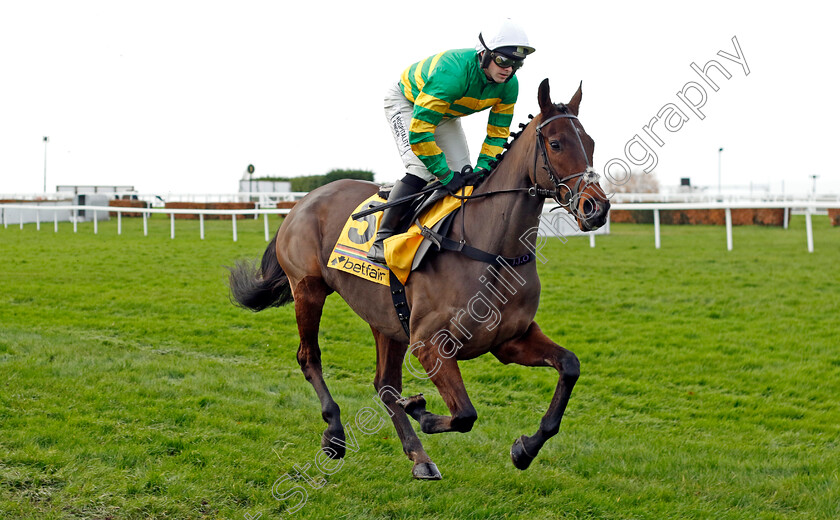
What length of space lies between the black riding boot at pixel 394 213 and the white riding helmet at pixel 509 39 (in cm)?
87

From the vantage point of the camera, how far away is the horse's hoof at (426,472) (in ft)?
13.0

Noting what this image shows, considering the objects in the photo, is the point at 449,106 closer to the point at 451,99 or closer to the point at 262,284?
the point at 451,99

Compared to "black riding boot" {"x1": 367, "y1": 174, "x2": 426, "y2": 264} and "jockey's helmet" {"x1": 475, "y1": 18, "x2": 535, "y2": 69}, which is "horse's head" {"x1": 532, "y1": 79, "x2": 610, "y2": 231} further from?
"black riding boot" {"x1": 367, "y1": 174, "x2": 426, "y2": 264}

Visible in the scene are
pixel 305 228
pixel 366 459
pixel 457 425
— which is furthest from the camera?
pixel 305 228

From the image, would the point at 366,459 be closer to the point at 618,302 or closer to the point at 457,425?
the point at 457,425

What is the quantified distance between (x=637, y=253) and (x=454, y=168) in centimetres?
1011

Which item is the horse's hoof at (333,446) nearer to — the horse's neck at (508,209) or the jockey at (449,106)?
the jockey at (449,106)

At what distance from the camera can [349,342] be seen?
7887mm

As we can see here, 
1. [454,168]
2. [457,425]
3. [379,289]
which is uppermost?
[454,168]

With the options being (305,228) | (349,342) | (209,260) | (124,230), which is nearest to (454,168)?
(305,228)

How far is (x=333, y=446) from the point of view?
4.43 m

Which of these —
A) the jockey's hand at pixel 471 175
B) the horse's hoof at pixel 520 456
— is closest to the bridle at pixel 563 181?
the jockey's hand at pixel 471 175

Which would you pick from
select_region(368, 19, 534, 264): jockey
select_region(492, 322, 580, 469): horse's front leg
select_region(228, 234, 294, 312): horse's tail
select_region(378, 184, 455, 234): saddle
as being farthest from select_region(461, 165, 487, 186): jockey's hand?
select_region(228, 234, 294, 312): horse's tail

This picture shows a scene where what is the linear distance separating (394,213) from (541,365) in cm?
113
